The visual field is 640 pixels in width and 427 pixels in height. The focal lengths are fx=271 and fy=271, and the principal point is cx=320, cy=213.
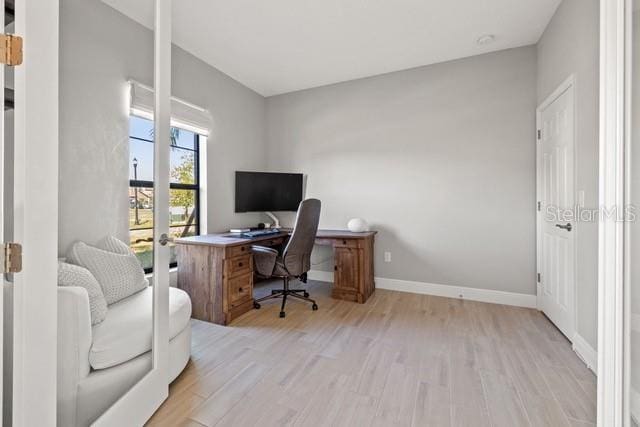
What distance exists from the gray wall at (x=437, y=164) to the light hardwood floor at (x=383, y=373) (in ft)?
2.35

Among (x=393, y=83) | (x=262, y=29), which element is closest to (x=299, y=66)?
(x=262, y=29)

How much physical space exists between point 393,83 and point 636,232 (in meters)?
2.90

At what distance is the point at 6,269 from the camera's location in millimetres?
844

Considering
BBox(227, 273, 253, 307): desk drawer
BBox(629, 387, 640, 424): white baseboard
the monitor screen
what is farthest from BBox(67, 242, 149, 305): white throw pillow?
BBox(629, 387, 640, 424): white baseboard

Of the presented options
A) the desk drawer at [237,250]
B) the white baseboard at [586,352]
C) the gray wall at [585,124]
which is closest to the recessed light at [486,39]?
the gray wall at [585,124]

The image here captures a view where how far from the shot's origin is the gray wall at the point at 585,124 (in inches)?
70.7

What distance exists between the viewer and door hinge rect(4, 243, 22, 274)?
847 millimetres

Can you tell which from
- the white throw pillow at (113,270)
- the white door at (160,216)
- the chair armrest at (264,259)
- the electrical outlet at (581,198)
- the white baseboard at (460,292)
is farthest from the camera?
the white baseboard at (460,292)

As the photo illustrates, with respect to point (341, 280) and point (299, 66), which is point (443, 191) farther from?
point (299, 66)

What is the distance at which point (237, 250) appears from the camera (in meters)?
A: 2.60

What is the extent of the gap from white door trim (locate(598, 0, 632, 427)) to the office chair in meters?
2.01

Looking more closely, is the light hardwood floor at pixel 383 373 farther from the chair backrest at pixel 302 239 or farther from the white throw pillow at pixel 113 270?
the white throw pillow at pixel 113 270

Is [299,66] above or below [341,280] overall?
above

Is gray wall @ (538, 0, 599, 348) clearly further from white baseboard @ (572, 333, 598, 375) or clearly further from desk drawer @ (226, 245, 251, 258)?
desk drawer @ (226, 245, 251, 258)
